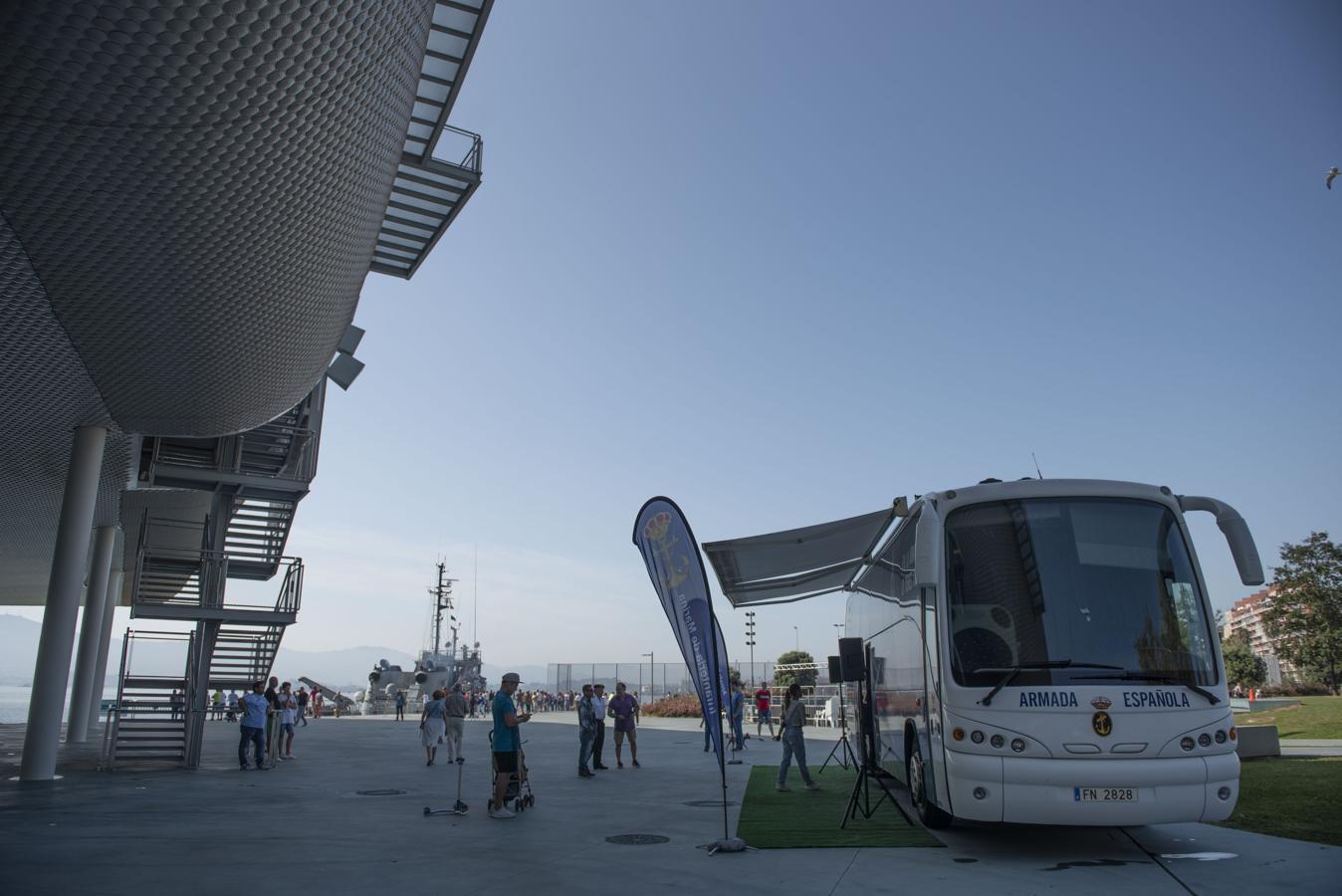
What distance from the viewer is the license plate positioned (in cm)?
700

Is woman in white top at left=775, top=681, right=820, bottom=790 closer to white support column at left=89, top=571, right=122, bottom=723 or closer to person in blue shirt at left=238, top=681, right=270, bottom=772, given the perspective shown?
person in blue shirt at left=238, top=681, right=270, bottom=772

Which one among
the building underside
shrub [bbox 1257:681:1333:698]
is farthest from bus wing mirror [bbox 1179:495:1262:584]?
shrub [bbox 1257:681:1333:698]

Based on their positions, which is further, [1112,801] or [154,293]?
[154,293]

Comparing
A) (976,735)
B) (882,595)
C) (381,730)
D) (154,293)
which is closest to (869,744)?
(882,595)

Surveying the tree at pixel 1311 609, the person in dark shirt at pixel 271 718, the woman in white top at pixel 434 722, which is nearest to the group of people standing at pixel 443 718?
the woman in white top at pixel 434 722

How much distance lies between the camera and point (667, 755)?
65.0 ft

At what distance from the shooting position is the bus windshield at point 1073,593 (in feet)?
24.5

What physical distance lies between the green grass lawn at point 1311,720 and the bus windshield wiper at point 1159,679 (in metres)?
13.3

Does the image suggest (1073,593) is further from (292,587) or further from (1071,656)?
(292,587)

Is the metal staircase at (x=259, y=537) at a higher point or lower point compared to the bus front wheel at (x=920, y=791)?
higher

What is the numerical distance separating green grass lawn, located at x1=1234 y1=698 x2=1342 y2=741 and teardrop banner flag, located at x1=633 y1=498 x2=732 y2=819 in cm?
1521

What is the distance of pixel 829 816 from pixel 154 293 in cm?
1081

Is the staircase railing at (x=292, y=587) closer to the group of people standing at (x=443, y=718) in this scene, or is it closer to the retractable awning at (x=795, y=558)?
the group of people standing at (x=443, y=718)

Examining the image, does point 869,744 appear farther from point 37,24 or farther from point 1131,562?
point 37,24
